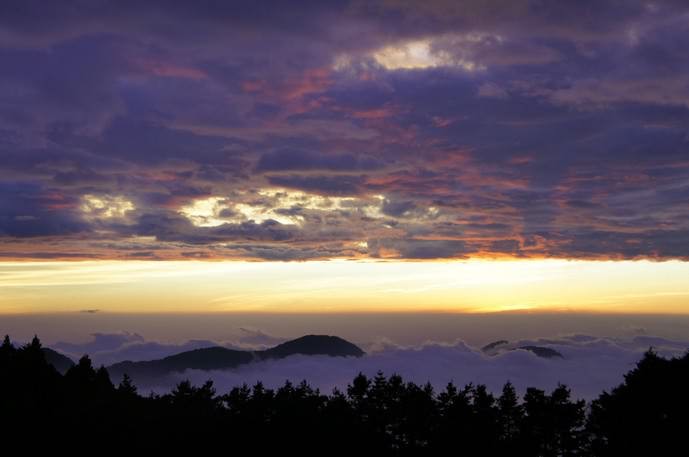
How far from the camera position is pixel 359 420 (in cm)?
6525

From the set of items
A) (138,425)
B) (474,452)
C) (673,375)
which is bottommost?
(474,452)

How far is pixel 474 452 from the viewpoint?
196 ft

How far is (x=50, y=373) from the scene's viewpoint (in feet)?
249

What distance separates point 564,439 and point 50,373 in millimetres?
56745

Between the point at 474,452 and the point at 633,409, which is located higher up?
the point at 633,409

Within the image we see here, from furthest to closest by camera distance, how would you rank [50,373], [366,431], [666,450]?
[50,373] < [366,431] < [666,450]

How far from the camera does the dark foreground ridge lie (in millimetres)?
50969

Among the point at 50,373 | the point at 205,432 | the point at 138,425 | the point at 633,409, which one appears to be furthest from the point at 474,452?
the point at 50,373

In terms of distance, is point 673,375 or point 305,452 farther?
point 673,375

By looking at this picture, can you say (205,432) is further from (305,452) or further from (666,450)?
(666,450)

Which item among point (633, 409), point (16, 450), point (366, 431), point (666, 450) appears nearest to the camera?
point (16, 450)

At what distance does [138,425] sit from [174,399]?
80.3 feet

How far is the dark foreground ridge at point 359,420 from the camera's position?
5097 cm

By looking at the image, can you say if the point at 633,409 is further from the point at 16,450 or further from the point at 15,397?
the point at 15,397
